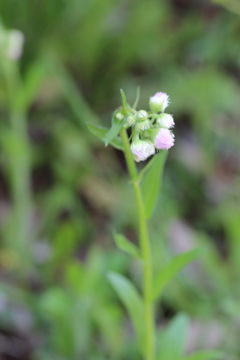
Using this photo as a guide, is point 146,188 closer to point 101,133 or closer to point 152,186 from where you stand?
point 152,186

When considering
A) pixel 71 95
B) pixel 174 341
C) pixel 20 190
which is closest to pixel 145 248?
pixel 174 341

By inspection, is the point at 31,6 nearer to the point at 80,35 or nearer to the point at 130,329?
the point at 80,35

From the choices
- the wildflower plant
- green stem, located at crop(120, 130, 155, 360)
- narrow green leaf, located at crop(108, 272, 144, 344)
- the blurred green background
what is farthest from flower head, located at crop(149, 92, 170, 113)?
the blurred green background

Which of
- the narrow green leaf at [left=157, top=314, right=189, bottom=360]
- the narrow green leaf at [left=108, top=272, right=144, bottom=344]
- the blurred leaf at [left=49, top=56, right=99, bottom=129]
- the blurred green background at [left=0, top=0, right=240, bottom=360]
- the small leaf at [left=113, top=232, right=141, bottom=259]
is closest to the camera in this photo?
the small leaf at [left=113, top=232, right=141, bottom=259]

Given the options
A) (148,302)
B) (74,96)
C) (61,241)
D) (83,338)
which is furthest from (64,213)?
(148,302)

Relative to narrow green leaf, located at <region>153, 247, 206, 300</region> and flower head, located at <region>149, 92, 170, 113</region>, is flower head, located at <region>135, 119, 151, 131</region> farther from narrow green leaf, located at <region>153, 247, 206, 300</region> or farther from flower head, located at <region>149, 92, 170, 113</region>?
narrow green leaf, located at <region>153, 247, 206, 300</region>

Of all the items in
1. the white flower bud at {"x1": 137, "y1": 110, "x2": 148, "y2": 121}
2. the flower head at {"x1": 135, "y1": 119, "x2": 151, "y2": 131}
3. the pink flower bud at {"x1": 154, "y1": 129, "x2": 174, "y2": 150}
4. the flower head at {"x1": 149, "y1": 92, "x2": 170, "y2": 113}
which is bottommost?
the pink flower bud at {"x1": 154, "y1": 129, "x2": 174, "y2": 150}
